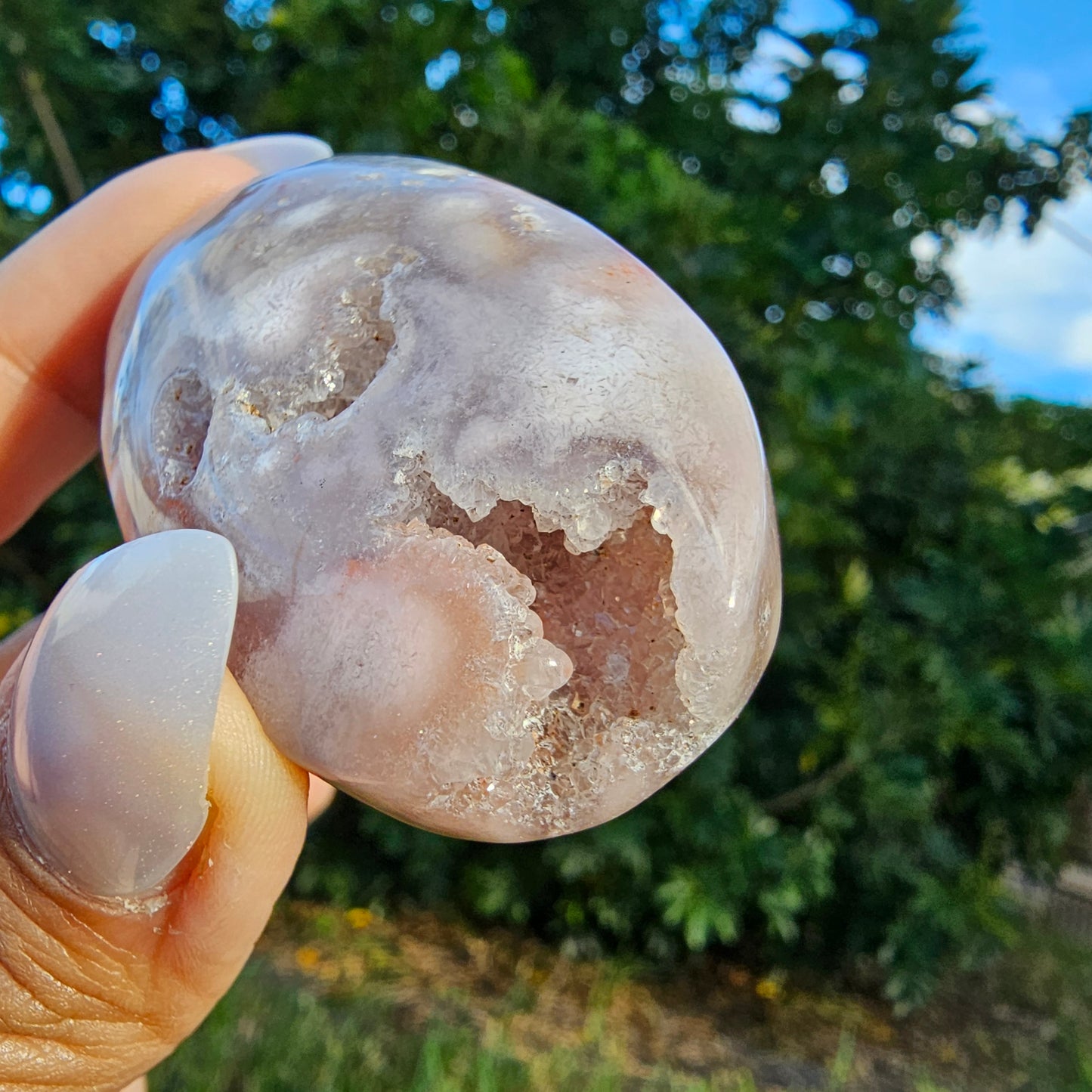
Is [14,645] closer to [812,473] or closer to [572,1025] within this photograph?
[812,473]

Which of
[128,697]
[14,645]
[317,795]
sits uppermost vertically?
[128,697]

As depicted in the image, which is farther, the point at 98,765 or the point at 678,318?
the point at 678,318

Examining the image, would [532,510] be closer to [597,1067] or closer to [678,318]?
[678,318]

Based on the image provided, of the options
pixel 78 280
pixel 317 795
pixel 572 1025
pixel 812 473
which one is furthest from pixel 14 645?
pixel 572 1025

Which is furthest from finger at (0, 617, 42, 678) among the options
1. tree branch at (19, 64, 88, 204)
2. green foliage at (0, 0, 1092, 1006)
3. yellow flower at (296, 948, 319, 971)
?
yellow flower at (296, 948, 319, 971)

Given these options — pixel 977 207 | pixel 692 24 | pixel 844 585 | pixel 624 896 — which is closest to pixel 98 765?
pixel 624 896

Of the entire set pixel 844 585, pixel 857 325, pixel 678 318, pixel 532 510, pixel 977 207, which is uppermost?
pixel 678 318

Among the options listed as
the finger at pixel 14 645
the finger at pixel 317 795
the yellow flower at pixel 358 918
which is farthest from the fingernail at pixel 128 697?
the yellow flower at pixel 358 918
